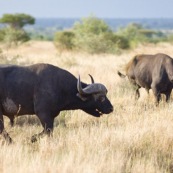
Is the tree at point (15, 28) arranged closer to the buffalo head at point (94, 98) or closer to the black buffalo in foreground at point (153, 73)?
the black buffalo in foreground at point (153, 73)

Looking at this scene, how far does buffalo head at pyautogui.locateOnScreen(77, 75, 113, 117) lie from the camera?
9188mm

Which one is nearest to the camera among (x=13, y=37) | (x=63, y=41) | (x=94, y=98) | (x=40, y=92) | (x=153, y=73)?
(x=40, y=92)

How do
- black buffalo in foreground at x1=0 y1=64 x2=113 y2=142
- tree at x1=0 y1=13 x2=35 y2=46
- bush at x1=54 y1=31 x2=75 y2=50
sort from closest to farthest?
black buffalo in foreground at x1=0 y1=64 x2=113 y2=142 < tree at x1=0 y1=13 x2=35 y2=46 < bush at x1=54 y1=31 x2=75 y2=50

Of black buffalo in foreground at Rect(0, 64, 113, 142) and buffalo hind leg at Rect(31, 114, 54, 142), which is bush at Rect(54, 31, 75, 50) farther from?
buffalo hind leg at Rect(31, 114, 54, 142)

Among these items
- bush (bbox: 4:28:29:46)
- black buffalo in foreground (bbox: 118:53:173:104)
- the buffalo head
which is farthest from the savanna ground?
bush (bbox: 4:28:29:46)

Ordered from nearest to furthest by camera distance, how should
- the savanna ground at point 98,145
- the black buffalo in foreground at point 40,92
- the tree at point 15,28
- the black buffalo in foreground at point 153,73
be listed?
1. the savanna ground at point 98,145
2. the black buffalo in foreground at point 40,92
3. the black buffalo in foreground at point 153,73
4. the tree at point 15,28

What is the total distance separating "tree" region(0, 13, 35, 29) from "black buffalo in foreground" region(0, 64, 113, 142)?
42.3m

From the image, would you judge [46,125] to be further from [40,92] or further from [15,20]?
[15,20]

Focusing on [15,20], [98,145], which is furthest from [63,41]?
[98,145]

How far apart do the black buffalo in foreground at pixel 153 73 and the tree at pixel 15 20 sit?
1456 inches

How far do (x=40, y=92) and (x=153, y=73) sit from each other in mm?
5642

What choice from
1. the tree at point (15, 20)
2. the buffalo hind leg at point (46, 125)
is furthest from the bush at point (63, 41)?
the buffalo hind leg at point (46, 125)

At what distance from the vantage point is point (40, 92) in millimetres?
8969

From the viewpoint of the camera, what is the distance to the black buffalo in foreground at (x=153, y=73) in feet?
44.5
